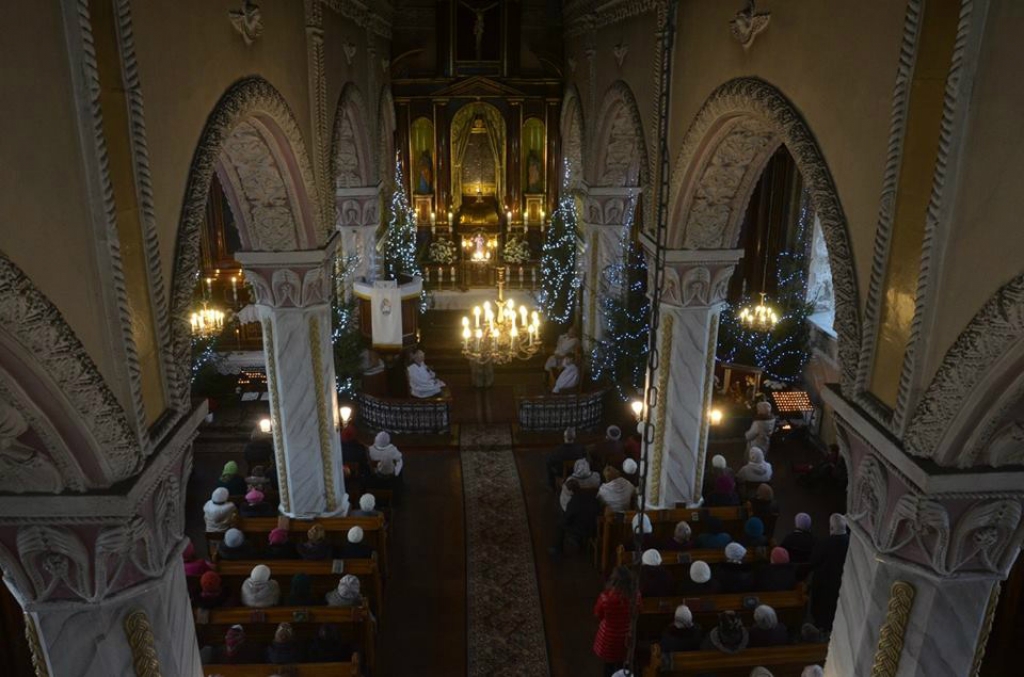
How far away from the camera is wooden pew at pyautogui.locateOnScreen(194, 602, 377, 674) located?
7289mm

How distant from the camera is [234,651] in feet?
22.6

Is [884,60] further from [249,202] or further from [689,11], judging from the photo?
[249,202]

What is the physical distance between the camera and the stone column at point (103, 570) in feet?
13.2

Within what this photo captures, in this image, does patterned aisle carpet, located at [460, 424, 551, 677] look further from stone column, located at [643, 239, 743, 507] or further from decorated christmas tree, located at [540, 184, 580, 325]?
decorated christmas tree, located at [540, 184, 580, 325]

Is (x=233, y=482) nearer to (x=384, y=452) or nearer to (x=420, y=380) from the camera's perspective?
(x=384, y=452)

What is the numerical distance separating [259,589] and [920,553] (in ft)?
18.8

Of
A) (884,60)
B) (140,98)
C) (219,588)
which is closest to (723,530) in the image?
(219,588)

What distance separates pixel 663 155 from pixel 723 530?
22.6 feet

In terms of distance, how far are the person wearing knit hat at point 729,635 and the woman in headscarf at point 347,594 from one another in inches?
127

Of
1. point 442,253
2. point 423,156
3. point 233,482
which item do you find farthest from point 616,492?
point 423,156

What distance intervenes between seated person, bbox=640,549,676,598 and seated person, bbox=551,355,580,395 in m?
5.95

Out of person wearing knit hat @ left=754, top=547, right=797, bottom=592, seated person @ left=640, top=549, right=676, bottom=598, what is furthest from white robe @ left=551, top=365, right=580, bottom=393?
person wearing knit hat @ left=754, top=547, right=797, bottom=592

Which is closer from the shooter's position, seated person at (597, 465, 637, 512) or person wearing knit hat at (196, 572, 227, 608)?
person wearing knit hat at (196, 572, 227, 608)

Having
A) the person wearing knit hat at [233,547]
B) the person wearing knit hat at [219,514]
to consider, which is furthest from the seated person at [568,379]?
the person wearing knit hat at [233,547]
